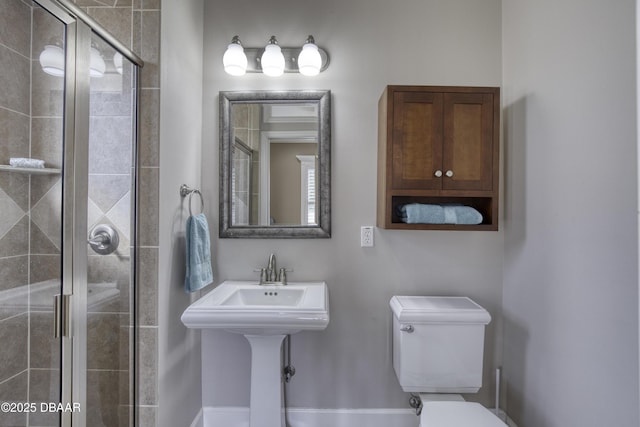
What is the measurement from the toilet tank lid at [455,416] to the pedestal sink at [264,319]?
574mm

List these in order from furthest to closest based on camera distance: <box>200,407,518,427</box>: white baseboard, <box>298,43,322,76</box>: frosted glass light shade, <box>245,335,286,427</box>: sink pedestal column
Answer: <box>200,407,518,427</box>: white baseboard, <box>298,43,322,76</box>: frosted glass light shade, <box>245,335,286,427</box>: sink pedestal column

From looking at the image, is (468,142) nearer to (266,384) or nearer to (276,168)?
(276,168)

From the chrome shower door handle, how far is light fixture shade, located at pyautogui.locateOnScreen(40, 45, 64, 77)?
1.80 feet

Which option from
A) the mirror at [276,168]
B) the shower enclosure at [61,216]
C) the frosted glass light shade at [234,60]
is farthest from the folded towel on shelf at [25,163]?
the frosted glass light shade at [234,60]

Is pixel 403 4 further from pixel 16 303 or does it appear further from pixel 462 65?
pixel 16 303

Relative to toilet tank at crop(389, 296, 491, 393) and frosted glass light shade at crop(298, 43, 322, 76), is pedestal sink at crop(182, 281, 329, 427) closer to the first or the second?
toilet tank at crop(389, 296, 491, 393)

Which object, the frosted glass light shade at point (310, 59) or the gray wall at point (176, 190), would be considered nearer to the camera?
the gray wall at point (176, 190)

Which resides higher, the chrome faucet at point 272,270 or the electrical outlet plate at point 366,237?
the electrical outlet plate at point 366,237

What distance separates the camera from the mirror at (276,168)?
1.78 meters

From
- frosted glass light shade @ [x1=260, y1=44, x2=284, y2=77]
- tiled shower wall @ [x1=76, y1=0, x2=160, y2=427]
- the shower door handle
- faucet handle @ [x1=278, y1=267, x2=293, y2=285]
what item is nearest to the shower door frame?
the shower door handle

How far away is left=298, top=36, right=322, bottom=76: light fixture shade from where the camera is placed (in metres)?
1.67

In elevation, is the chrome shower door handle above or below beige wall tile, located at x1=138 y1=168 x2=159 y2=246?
below

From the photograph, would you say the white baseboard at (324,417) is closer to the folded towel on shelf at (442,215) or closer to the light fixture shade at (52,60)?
the folded towel on shelf at (442,215)

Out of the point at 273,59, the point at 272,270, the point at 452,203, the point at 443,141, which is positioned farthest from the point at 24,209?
the point at 452,203
